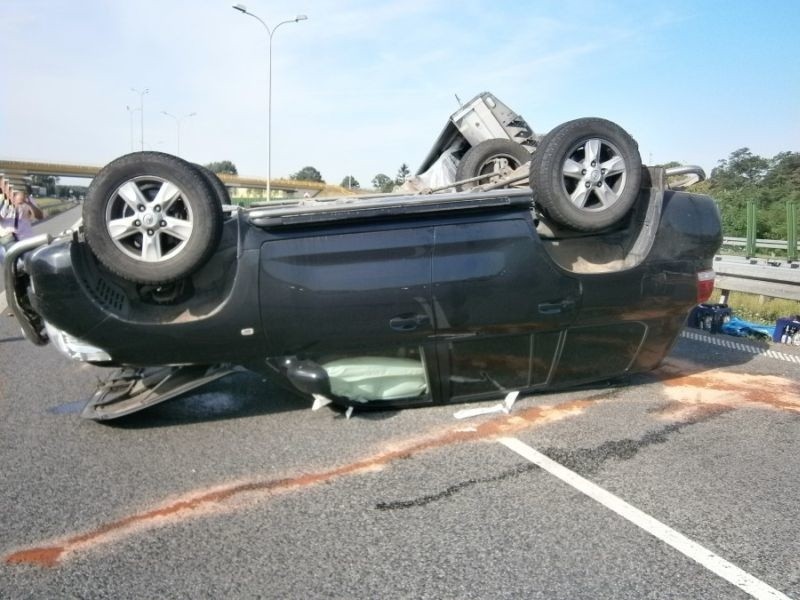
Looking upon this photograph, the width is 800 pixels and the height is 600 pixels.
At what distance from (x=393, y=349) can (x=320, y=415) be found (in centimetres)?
72

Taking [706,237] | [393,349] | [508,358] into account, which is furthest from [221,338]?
[706,237]

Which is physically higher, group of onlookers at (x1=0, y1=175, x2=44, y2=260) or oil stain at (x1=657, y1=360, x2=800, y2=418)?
group of onlookers at (x1=0, y1=175, x2=44, y2=260)

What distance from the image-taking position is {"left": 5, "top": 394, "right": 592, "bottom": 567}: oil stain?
117 inches

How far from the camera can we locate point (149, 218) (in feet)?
12.8

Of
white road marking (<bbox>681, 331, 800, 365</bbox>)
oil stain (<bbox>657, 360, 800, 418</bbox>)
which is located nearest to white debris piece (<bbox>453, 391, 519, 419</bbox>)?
oil stain (<bbox>657, 360, 800, 418</bbox>)

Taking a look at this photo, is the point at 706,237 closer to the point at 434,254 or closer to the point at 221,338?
the point at 434,254

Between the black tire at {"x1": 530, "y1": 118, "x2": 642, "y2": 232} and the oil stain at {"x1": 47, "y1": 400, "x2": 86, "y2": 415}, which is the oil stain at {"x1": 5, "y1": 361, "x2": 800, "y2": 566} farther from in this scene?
the oil stain at {"x1": 47, "y1": 400, "x2": 86, "y2": 415}

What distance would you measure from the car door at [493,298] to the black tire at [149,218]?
139 cm

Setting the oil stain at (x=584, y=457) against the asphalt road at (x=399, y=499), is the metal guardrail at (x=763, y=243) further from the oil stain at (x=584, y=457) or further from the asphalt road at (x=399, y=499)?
the asphalt road at (x=399, y=499)

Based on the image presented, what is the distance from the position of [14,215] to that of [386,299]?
19.3ft

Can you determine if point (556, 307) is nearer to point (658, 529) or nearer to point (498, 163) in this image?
point (658, 529)

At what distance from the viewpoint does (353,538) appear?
3.06 metres

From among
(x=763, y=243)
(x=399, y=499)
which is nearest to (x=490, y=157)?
(x=399, y=499)

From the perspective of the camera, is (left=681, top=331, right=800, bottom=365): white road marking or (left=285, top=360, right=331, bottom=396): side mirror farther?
(left=681, top=331, right=800, bottom=365): white road marking
